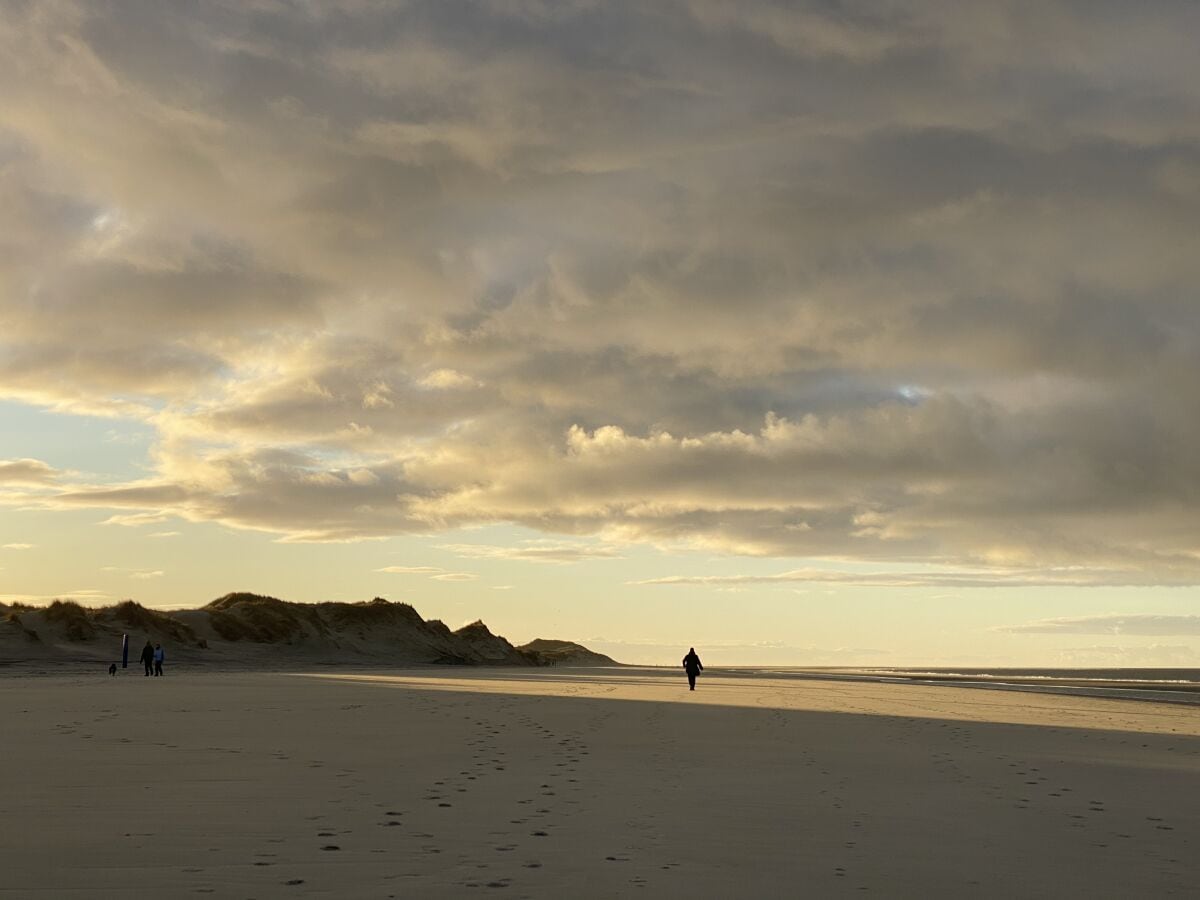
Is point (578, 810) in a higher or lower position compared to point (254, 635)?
lower

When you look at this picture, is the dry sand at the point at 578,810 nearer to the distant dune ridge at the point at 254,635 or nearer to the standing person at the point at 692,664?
the standing person at the point at 692,664

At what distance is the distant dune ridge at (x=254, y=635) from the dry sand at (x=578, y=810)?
60.0 meters

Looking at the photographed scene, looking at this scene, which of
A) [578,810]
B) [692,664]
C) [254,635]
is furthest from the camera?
[254,635]

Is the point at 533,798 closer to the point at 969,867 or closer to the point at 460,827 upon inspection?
the point at 460,827

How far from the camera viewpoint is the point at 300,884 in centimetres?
772

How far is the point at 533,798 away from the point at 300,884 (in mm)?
4555

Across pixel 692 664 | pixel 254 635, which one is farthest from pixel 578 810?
pixel 254 635

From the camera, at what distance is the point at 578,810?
11.3m

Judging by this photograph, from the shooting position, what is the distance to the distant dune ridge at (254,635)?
77.2 m

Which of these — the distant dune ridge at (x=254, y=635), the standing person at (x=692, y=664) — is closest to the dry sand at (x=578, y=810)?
the standing person at (x=692, y=664)

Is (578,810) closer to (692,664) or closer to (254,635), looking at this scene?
(692,664)

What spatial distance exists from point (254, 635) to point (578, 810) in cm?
9208

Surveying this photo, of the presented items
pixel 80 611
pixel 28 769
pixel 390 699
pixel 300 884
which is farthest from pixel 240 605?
pixel 300 884

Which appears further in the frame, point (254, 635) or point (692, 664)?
point (254, 635)
